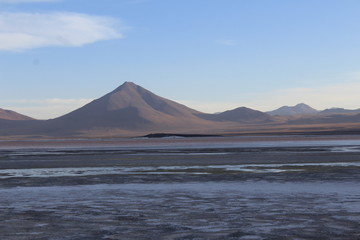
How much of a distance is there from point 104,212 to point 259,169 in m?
15.1

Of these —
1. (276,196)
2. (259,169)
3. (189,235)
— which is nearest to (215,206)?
(276,196)

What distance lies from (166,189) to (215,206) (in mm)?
4618

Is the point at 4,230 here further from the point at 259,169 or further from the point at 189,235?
the point at 259,169

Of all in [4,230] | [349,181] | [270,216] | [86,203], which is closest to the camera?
[4,230]

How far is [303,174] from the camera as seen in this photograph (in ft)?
80.8

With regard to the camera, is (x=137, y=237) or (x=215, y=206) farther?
(x=215, y=206)

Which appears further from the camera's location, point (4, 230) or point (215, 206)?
point (215, 206)

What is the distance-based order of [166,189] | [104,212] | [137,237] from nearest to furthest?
[137,237] → [104,212] → [166,189]

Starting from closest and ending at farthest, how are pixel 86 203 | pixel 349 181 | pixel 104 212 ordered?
pixel 104 212 < pixel 86 203 < pixel 349 181

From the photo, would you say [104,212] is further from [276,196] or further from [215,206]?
[276,196]

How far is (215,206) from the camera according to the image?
49.1ft

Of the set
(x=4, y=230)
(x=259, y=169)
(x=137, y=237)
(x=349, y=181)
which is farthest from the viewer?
(x=259, y=169)

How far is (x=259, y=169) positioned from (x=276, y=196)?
1114 centimetres

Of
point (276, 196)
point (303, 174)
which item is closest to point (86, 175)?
point (303, 174)
